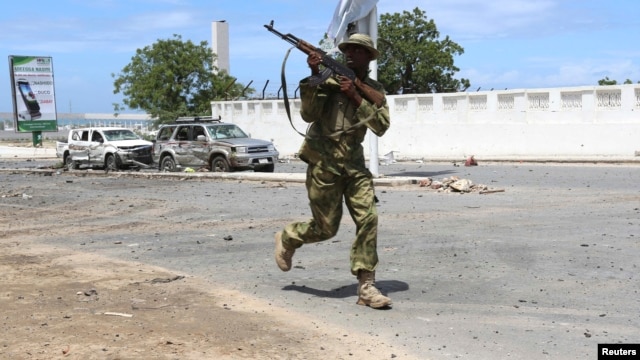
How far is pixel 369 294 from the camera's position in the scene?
561cm

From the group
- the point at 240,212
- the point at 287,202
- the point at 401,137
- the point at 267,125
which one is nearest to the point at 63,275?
the point at 240,212

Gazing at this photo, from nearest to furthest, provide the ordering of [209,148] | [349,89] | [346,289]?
[349,89], [346,289], [209,148]

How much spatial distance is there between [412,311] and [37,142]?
134 feet

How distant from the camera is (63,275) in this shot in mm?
7059

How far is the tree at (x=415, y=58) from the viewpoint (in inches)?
2003

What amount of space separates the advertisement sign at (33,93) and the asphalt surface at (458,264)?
27860 mm

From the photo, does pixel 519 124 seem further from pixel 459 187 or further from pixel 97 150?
pixel 97 150

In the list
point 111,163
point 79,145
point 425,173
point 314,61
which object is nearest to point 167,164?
point 111,163

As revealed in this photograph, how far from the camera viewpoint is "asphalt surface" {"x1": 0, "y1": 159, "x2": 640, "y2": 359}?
4992 mm

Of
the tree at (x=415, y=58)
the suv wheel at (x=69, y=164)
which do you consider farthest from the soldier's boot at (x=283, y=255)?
the tree at (x=415, y=58)

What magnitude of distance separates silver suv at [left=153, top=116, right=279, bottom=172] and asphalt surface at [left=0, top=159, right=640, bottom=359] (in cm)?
663

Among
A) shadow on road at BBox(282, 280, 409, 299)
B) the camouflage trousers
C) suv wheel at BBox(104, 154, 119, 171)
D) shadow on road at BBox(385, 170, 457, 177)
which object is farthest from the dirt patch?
suv wheel at BBox(104, 154, 119, 171)

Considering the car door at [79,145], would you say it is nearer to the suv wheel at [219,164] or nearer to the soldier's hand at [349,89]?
the suv wheel at [219,164]

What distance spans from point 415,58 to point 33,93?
1008 inches
